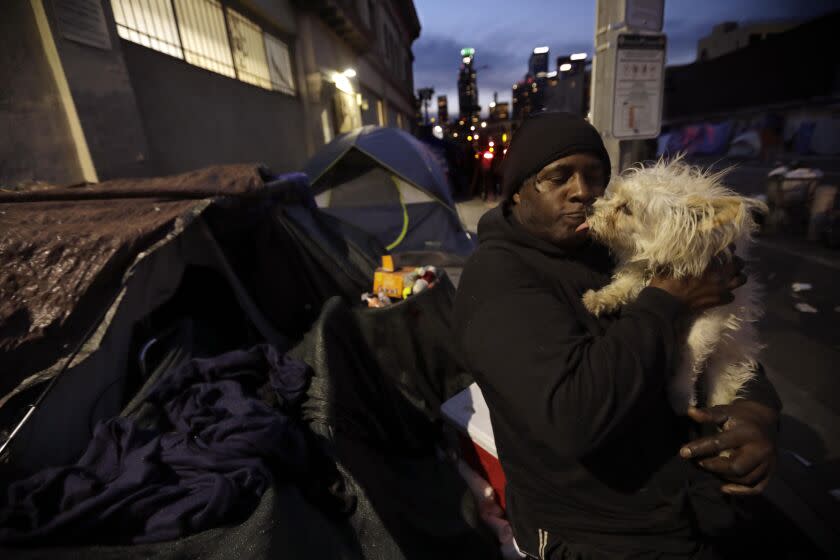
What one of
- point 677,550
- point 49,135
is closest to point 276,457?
point 677,550

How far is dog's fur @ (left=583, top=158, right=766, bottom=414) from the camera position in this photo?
1181 millimetres

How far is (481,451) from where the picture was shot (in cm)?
208

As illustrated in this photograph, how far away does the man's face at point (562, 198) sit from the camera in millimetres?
1337

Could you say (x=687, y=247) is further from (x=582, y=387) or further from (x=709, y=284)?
(x=582, y=387)

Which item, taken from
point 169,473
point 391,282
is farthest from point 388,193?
point 169,473

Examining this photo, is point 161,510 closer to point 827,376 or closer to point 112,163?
point 112,163

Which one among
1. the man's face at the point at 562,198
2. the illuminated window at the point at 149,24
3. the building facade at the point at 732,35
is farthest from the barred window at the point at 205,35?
the building facade at the point at 732,35

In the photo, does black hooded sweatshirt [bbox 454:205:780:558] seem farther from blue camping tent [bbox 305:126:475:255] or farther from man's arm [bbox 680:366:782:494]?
blue camping tent [bbox 305:126:475:255]

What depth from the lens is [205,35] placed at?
6.48 m

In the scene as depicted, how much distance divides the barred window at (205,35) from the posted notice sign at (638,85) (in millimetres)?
5994

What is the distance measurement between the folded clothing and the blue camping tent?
4.87m

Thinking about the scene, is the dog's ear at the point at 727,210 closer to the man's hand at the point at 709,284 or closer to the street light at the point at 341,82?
the man's hand at the point at 709,284

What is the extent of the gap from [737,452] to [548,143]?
44.0 inches

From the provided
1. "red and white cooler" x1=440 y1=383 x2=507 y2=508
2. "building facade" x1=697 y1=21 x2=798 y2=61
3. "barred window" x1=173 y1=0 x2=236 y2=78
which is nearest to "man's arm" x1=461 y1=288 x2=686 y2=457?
"red and white cooler" x1=440 y1=383 x2=507 y2=508
